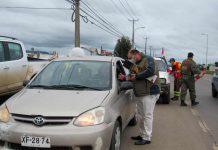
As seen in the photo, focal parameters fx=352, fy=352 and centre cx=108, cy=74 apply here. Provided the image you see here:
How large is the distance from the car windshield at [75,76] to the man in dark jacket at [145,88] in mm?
627

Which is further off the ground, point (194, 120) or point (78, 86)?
point (78, 86)

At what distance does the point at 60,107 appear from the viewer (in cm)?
475

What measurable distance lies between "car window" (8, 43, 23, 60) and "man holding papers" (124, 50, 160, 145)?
4282 mm

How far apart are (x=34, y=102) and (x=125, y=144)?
7.48 feet

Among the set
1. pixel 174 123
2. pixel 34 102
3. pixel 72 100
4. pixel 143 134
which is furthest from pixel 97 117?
pixel 174 123

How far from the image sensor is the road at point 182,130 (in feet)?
21.4

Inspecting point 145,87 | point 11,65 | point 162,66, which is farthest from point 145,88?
point 162,66

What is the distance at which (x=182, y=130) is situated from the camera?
7.92 meters

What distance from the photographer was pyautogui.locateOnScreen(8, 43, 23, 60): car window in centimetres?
958

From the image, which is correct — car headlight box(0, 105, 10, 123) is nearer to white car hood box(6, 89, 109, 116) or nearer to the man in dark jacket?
white car hood box(6, 89, 109, 116)

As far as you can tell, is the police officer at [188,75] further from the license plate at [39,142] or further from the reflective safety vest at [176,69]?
the license plate at [39,142]

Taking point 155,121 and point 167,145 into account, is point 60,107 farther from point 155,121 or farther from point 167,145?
point 155,121

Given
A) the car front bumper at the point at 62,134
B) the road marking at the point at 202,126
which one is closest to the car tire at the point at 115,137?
the car front bumper at the point at 62,134

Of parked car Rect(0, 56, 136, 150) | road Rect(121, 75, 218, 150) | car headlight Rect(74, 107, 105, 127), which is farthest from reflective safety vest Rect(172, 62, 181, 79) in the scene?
car headlight Rect(74, 107, 105, 127)
